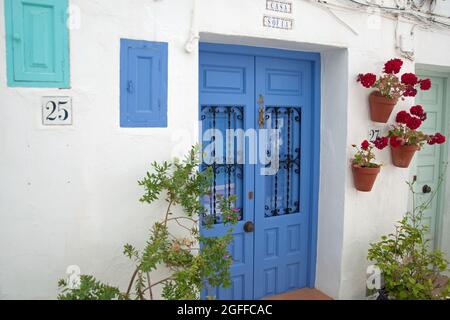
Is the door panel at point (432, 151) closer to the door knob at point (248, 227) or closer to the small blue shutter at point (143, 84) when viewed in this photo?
the door knob at point (248, 227)

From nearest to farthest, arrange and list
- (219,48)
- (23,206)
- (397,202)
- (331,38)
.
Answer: (23,206)
(219,48)
(331,38)
(397,202)

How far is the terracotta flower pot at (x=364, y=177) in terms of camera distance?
3.51 metres

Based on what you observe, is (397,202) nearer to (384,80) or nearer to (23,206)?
(384,80)

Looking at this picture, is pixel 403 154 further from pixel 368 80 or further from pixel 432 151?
pixel 432 151

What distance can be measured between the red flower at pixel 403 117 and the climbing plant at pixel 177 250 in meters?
2.06

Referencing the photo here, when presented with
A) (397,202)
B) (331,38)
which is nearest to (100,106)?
(331,38)

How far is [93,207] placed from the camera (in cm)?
261

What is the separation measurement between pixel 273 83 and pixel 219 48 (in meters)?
0.64

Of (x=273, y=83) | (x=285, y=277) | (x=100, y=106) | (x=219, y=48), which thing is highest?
(x=219, y=48)

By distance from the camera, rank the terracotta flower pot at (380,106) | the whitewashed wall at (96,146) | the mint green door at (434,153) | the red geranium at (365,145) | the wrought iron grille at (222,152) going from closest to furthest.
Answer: the whitewashed wall at (96,146) → the wrought iron grille at (222,152) → the red geranium at (365,145) → the terracotta flower pot at (380,106) → the mint green door at (434,153)

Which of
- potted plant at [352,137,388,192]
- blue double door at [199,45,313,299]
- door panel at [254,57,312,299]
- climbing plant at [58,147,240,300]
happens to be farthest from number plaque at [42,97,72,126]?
potted plant at [352,137,388,192]

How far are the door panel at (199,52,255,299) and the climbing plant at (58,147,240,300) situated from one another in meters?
0.54

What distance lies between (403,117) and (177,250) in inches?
101

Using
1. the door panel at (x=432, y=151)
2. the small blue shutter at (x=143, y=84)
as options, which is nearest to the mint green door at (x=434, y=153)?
the door panel at (x=432, y=151)
